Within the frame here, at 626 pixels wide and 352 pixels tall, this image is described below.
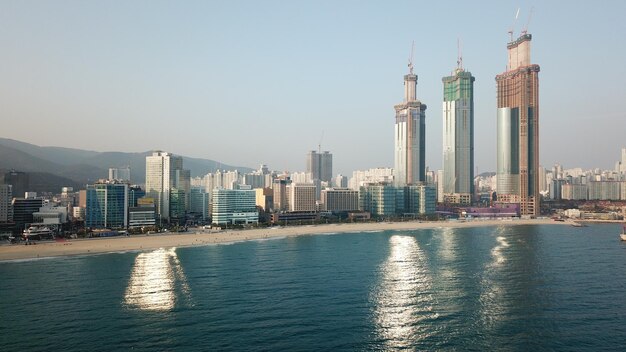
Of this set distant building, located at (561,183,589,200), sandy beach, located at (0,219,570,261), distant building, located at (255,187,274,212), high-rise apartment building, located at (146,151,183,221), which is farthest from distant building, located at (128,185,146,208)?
distant building, located at (561,183,589,200)

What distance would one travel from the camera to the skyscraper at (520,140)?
15125 centimetres

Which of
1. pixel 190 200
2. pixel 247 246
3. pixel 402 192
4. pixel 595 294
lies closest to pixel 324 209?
pixel 402 192

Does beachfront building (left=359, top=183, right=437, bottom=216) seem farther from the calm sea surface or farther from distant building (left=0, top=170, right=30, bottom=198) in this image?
distant building (left=0, top=170, right=30, bottom=198)

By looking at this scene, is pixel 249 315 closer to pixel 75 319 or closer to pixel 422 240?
pixel 75 319

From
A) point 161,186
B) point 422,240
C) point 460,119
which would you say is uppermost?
point 460,119

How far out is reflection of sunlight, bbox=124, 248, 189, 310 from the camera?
1342 inches

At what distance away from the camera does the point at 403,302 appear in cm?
3384

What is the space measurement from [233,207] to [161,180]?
90.4 ft

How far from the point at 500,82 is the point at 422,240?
4406 inches

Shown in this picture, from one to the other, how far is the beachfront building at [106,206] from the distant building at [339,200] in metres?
67.1

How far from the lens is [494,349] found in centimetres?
2458

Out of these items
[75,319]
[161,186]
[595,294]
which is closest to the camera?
[75,319]

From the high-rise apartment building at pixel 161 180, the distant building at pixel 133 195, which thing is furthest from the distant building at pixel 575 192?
the distant building at pixel 133 195

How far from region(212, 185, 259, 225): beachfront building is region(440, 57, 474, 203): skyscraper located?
350 feet
